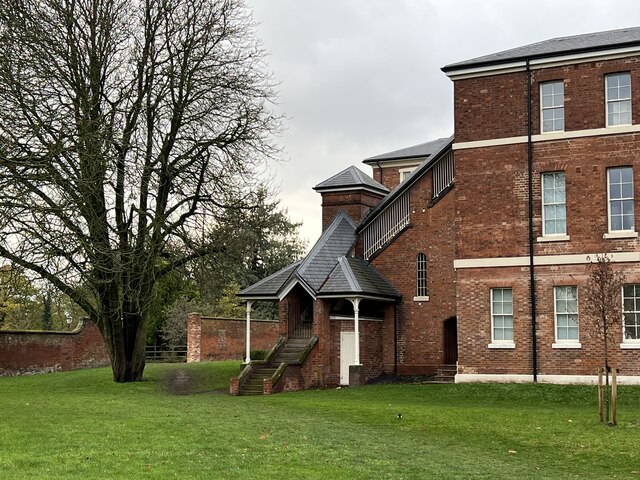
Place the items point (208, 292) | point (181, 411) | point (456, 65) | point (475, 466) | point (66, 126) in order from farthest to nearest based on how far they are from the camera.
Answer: point (208, 292) < point (456, 65) < point (66, 126) < point (181, 411) < point (475, 466)

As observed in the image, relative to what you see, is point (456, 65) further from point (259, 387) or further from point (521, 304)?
point (259, 387)

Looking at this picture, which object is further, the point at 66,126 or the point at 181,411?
the point at 66,126

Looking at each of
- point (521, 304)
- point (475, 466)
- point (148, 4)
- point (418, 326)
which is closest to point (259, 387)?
point (418, 326)

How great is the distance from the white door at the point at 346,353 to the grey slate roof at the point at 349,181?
7350mm

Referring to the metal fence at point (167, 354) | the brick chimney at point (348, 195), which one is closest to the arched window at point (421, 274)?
the brick chimney at point (348, 195)

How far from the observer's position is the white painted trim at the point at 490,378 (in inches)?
1129

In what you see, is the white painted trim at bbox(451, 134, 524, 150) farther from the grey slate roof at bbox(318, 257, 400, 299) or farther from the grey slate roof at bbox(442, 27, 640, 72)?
the grey slate roof at bbox(318, 257, 400, 299)

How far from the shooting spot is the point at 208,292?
1299 inches

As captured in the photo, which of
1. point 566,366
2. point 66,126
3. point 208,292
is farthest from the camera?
point 208,292

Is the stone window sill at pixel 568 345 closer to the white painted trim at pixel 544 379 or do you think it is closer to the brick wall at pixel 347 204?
the white painted trim at pixel 544 379

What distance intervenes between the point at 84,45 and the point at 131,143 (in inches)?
138

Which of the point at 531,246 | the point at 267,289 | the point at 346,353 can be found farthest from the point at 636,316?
the point at 267,289

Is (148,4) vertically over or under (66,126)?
over

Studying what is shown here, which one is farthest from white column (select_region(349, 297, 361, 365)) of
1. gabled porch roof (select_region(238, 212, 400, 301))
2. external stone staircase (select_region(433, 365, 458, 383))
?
external stone staircase (select_region(433, 365, 458, 383))
